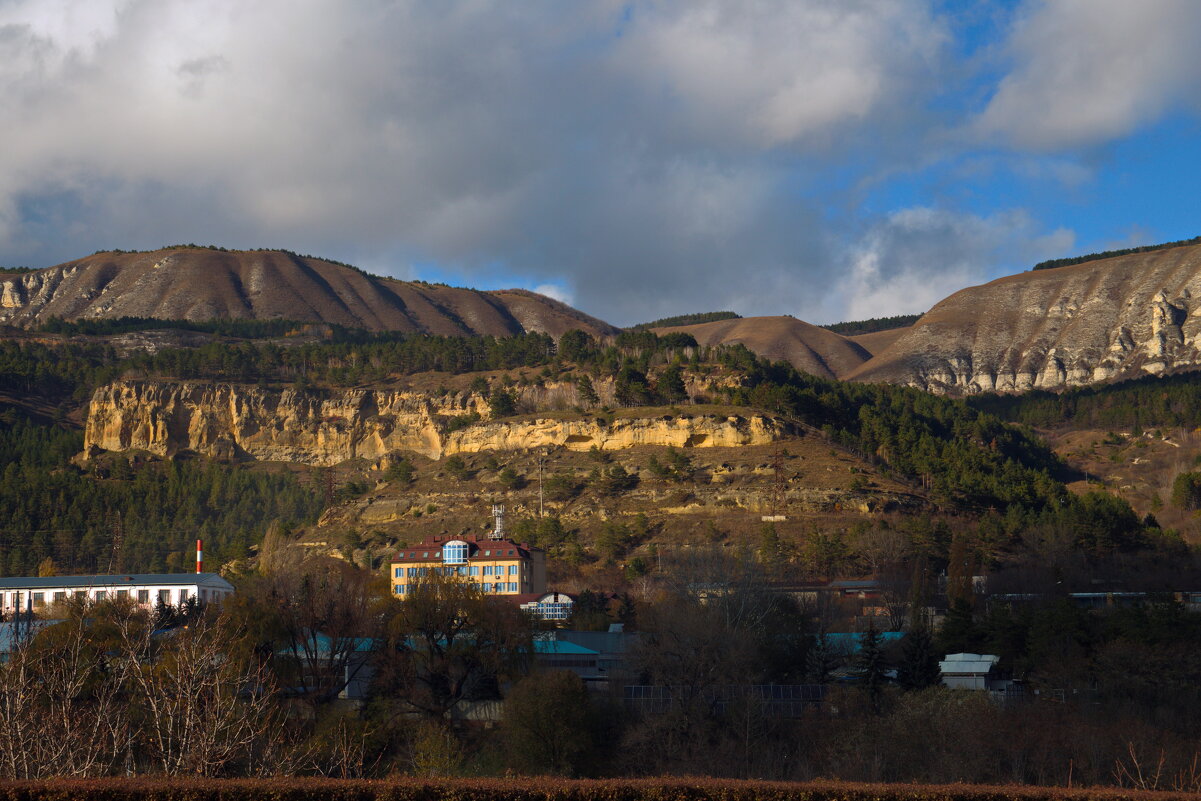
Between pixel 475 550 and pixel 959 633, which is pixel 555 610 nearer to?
pixel 475 550

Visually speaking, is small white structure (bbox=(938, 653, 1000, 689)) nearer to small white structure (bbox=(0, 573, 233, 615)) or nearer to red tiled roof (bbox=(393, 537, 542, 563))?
red tiled roof (bbox=(393, 537, 542, 563))

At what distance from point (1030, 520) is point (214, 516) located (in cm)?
7966

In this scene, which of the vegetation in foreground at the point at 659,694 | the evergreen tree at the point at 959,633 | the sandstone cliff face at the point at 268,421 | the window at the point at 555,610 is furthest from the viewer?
the sandstone cliff face at the point at 268,421

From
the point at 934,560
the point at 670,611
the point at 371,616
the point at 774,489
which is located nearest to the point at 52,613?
the point at 371,616

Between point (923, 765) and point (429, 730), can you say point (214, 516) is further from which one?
point (923, 765)

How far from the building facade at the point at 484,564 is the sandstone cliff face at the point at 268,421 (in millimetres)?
43053

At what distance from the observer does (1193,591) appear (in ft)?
265

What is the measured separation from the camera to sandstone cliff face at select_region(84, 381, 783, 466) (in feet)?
475

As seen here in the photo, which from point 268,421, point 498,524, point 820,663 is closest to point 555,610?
point 498,524

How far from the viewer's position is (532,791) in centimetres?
2769

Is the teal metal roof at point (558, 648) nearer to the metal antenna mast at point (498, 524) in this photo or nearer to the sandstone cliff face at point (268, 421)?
the metal antenna mast at point (498, 524)

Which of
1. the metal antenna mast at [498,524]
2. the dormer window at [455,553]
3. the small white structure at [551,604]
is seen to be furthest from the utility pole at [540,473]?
the small white structure at [551,604]

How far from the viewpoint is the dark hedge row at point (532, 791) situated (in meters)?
26.3

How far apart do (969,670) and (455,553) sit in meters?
46.8
